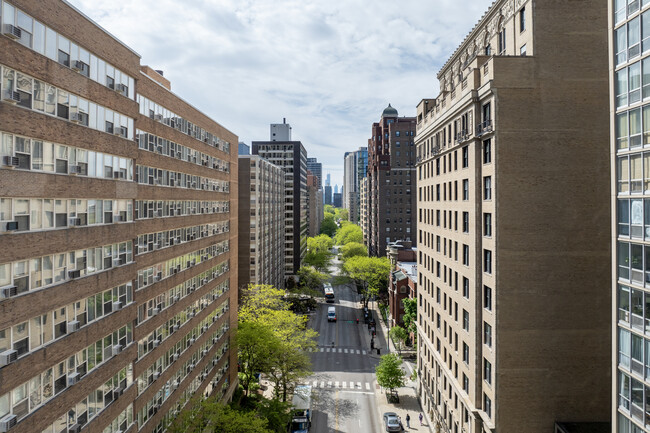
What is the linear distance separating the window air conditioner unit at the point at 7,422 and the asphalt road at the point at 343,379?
32593mm

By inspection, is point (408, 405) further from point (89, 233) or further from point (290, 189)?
point (290, 189)

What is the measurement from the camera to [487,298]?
2870cm

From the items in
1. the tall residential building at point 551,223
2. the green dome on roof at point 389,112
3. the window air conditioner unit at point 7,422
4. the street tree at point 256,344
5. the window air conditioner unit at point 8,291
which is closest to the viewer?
the window air conditioner unit at point 7,422

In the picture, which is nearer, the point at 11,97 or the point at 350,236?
the point at 11,97

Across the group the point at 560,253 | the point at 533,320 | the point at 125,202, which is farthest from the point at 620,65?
the point at 125,202

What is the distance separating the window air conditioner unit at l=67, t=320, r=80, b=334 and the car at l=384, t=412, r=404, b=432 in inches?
1331

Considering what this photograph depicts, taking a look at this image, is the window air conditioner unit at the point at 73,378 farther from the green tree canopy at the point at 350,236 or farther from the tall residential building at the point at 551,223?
the green tree canopy at the point at 350,236

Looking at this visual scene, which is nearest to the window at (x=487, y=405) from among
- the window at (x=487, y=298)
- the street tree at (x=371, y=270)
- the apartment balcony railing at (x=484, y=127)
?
the window at (x=487, y=298)

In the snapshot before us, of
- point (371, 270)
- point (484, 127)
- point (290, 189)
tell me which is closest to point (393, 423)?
point (484, 127)

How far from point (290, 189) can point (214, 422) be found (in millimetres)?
81399

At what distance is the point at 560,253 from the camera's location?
25.8 m

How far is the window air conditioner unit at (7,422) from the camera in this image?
582 inches

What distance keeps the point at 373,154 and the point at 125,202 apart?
99.8m

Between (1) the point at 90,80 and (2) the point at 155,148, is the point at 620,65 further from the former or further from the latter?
(2) the point at 155,148
